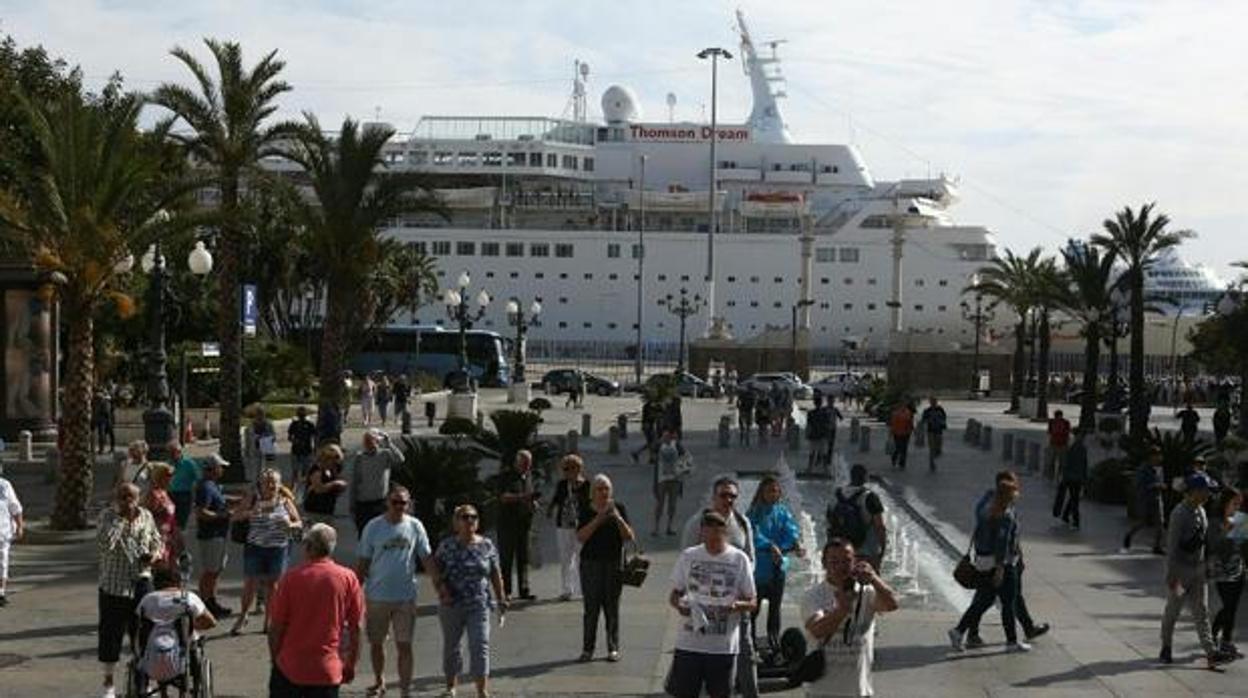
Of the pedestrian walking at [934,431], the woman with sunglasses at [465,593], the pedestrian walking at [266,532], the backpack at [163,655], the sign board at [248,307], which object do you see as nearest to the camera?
the backpack at [163,655]

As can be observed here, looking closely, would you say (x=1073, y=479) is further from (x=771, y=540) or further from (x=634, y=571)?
(x=771, y=540)

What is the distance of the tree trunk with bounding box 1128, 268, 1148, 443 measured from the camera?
36.1m

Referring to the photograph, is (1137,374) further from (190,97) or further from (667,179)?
(667,179)

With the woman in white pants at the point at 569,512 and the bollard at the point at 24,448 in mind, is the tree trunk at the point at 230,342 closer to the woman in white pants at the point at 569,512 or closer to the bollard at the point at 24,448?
the bollard at the point at 24,448

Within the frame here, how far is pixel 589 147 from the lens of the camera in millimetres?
107125

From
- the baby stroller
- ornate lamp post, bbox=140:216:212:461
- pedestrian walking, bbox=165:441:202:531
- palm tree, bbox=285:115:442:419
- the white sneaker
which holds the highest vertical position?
palm tree, bbox=285:115:442:419

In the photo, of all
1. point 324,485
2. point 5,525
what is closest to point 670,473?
point 324,485

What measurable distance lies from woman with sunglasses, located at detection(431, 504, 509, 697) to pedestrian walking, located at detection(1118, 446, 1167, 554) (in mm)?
10570

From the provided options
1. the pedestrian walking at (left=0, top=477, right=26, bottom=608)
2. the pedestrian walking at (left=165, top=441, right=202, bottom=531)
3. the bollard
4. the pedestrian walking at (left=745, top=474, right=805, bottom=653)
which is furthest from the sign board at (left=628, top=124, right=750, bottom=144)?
the pedestrian walking at (left=745, top=474, right=805, bottom=653)

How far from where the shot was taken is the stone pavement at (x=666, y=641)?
11.2 meters

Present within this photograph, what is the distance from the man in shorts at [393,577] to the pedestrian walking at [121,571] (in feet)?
4.77

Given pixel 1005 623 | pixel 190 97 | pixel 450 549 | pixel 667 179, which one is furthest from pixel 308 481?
pixel 667 179

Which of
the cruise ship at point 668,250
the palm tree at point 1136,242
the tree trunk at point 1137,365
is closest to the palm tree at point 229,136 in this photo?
the tree trunk at point 1137,365

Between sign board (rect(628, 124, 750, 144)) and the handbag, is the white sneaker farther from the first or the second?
sign board (rect(628, 124, 750, 144))
